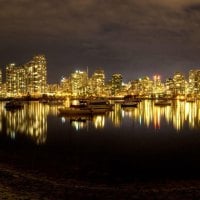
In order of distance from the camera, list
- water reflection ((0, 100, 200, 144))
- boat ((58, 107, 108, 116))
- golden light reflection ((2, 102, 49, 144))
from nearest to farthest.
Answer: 1. golden light reflection ((2, 102, 49, 144))
2. water reflection ((0, 100, 200, 144))
3. boat ((58, 107, 108, 116))

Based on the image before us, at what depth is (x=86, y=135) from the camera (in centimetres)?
4103

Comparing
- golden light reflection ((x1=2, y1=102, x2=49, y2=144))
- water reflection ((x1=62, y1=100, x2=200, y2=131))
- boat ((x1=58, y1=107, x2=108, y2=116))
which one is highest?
boat ((x1=58, y1=107, x2=108, y2=116))

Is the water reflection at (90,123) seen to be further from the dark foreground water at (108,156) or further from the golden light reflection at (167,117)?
the dark foreground water at (108,156)

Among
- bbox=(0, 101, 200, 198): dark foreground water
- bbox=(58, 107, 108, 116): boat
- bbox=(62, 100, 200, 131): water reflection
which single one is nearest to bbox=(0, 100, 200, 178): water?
bbox=(0, 101, 200, 198): dark foreground water

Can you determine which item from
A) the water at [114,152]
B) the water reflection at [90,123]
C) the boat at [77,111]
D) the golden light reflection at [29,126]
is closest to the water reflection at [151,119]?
the water reflection at [90,123]

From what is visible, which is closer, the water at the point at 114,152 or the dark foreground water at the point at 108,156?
the dark foreground water at the point at 108,156

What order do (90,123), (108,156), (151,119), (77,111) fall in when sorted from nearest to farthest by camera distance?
1. (108,156)
2. (90,123)
3. (151,119)
4. (77,111)

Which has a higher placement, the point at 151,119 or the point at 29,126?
the point at 151,119

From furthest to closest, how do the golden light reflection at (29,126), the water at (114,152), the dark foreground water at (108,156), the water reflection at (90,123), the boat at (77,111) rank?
the boat at (77,111) < the water reflection at (90,123) < the golden light reflection at (29,126) < the water at (114,152) < the dark foreground water at (108,156)

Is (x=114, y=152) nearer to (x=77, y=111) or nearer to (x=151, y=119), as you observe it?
(x=151, y=119)

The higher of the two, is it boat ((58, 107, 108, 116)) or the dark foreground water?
boat ((58, 107, 108, 116))

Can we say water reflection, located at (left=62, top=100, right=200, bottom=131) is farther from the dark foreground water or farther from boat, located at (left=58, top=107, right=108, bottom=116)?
the dark foreground water

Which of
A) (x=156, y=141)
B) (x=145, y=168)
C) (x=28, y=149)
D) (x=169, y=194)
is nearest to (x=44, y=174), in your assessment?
(x=145, y=168)

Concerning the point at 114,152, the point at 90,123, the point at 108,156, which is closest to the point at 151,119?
the point at 90,123
